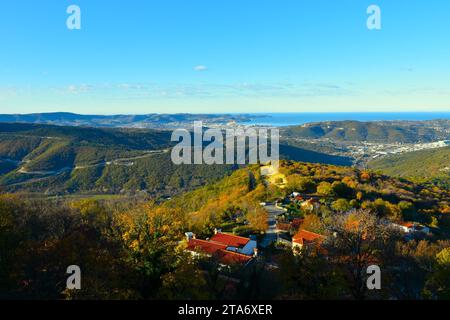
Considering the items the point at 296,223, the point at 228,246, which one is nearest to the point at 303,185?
the point at 296,223

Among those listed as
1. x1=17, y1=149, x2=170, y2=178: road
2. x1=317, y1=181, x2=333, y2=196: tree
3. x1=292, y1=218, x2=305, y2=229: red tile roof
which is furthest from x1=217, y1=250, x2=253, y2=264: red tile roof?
x1=17, y1=149, x2=170, y2=178: road

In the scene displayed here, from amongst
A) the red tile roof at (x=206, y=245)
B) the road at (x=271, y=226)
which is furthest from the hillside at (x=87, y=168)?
the red tile roof at (x=206, y=245)

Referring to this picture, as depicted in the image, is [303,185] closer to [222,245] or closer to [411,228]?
[411,228]

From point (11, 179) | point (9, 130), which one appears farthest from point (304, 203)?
point (9, 130)

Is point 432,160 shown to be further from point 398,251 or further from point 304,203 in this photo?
point 398,251

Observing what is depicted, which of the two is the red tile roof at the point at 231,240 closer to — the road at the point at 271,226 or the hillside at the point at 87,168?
the road at the point at 271,226
